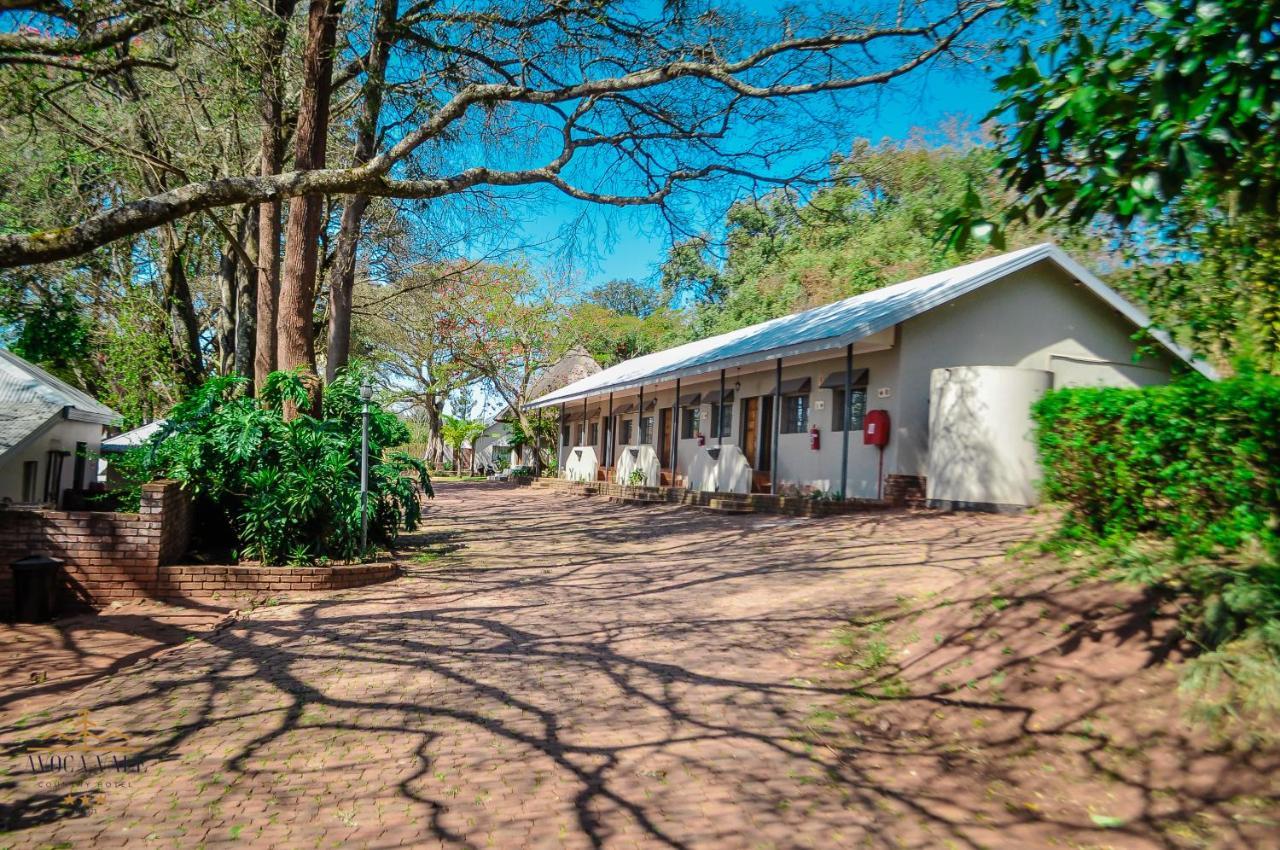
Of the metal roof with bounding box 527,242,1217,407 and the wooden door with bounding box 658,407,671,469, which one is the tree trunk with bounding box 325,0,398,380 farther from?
the wooden door with bounding box 658,407,671,469

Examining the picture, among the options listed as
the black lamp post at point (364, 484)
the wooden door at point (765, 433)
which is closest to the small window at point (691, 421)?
the wooden door at point (765, 433)

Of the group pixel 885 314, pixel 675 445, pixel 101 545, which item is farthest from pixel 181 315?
pixel 885 314

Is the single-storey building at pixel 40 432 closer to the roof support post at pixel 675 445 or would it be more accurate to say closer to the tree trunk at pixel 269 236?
the tree trunk at pixel 269 236

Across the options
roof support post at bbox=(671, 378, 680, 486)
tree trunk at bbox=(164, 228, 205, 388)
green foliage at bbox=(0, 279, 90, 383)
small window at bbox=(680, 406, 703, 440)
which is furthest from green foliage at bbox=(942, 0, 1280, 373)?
green foliage at bbox=(0, 279, 90, 383)

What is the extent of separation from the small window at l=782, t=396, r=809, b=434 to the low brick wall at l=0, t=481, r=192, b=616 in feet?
43.2

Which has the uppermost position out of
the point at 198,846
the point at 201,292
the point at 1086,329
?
the point at 201,292

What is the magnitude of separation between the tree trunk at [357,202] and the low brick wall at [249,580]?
15.9ft

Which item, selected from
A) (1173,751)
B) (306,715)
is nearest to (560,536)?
(306,715)

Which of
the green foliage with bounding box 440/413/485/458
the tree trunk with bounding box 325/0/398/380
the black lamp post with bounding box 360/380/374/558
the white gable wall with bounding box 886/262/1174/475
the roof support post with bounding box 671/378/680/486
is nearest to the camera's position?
the black lamp post with bounding box 360/380/374/558

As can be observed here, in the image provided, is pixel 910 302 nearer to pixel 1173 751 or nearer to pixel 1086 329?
pixel 1086 329

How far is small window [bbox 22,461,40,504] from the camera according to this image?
43.6 ft

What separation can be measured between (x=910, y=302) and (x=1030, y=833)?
1191 centimetres

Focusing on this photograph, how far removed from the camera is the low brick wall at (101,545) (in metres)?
8.72

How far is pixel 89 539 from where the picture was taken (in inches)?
349
